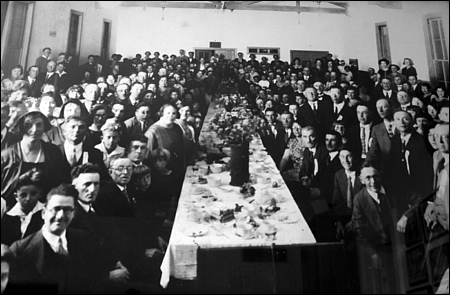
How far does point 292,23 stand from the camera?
10.9ft

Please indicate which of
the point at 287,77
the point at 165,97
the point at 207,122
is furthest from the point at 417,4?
the point at 165,97

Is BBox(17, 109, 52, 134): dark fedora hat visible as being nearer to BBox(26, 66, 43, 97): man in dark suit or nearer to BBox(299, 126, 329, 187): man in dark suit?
BBox(26, 66, 43, 97): man in dark suit

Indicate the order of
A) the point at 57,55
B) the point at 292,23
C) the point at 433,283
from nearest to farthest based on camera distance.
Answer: the point at 433,283, the point at 57,55, the point at 292,23

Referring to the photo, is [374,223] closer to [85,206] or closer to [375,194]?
[375,194]

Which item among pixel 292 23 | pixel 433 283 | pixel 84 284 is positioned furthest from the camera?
pixel 292 23

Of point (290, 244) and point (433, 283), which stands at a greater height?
point (290, 244)

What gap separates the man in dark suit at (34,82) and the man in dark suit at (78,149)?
1.27 ft

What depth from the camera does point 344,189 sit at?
9.78 ft

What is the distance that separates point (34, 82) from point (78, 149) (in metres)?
0.74

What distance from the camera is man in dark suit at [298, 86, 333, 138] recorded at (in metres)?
3.14

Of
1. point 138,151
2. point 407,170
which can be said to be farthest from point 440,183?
point 138,151

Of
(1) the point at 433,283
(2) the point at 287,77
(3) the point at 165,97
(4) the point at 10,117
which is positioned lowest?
(1) the point at 433,283

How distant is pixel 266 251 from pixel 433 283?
1.38 metres

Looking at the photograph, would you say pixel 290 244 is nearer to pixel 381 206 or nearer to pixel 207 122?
pixel 381 206
